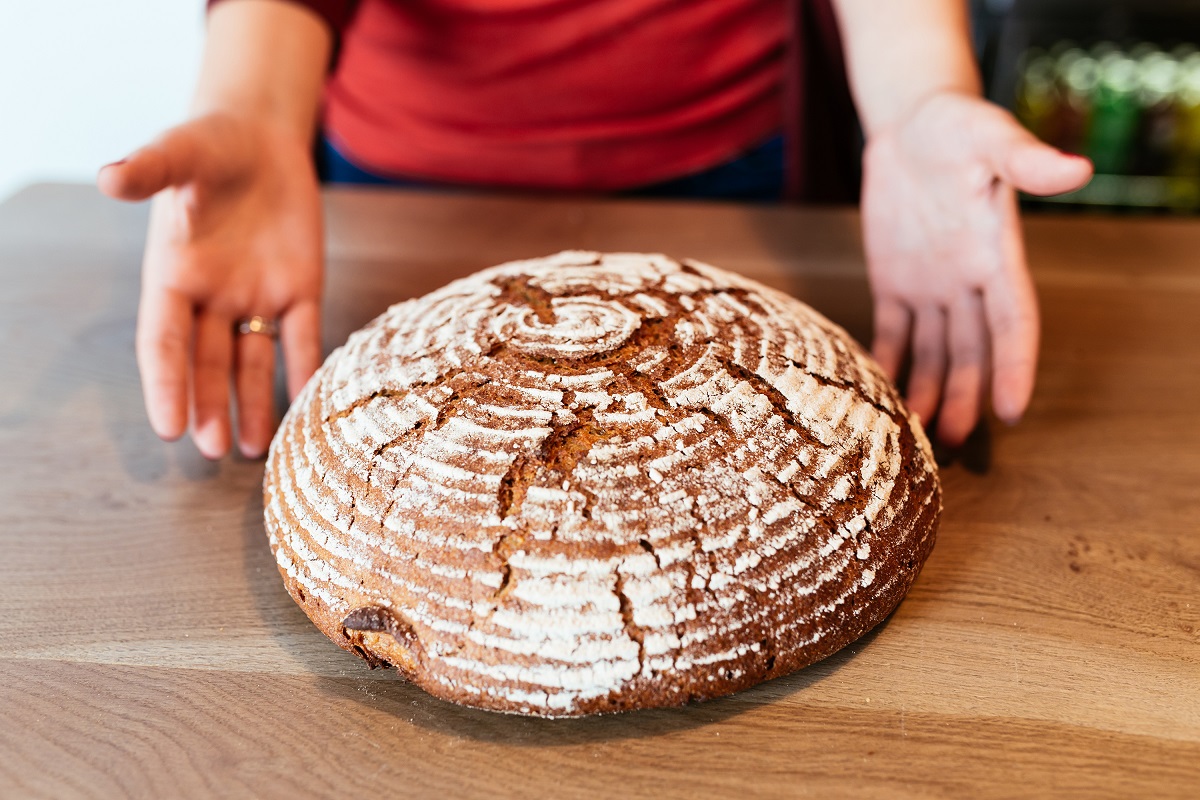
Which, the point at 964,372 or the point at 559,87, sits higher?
the point at 559,87

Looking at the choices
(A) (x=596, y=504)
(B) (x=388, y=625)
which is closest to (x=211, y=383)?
(B) (x=388, y=625)

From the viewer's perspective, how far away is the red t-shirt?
1808 mm

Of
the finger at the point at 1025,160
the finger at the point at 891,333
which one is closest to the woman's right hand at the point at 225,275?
the finger at the point at 891,333

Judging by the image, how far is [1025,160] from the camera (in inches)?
47.1

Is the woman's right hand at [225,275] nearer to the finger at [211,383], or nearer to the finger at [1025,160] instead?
the finger at [211,383]

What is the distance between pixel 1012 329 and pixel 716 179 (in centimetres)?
94

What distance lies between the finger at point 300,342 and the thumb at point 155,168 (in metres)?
0.26

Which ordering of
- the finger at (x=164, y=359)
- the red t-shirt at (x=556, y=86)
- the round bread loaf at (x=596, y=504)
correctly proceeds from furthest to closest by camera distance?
the red t-shirt at (x=556, y=86) < the finger at (x=164, y=359) < the round bread loaf at (x=596, y=504)

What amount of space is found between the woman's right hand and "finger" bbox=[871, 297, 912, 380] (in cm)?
90

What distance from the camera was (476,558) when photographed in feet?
3.10

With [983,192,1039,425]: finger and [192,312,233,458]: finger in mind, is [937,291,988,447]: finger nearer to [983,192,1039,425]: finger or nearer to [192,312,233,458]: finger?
[983,192,1039,425]: finger

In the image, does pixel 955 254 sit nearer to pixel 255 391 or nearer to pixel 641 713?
pixel 641 713

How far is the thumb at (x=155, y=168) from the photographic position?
1.15 metres

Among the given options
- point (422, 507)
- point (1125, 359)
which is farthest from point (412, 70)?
point (1125, 359)
